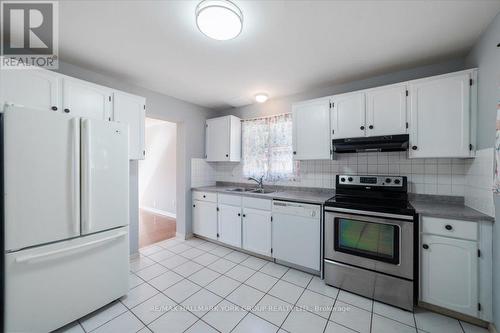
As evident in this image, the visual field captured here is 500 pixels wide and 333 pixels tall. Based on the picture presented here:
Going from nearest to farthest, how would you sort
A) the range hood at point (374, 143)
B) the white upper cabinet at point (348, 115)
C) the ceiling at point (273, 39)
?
the ceiling at point (273, 39) → the range hood at point (374, 143) → the white upper cabinet at point (348, 115)

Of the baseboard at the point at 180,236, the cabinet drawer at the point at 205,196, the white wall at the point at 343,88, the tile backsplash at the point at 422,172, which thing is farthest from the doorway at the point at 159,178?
the tile backsplash at the point at 422,172

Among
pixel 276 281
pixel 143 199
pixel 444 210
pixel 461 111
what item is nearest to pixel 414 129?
pixel 461 111

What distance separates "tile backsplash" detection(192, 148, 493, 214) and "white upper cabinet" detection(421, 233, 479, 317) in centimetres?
39

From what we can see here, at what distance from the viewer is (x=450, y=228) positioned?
1.72 metres

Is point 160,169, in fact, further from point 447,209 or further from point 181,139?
point 447,209

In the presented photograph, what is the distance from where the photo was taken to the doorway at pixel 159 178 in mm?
4980

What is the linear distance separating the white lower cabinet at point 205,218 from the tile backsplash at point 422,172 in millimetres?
1122

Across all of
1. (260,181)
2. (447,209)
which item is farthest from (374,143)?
(260,181)

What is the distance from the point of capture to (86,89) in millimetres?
2139

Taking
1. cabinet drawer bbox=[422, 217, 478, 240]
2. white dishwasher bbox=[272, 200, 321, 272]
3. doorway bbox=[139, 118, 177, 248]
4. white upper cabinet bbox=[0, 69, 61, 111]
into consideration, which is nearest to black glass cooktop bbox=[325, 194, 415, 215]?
cabinet drawer bbox=[422, 217, 478, 240]

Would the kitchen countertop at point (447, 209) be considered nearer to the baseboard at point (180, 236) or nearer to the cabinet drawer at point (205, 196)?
the cabinet drawer at point (205, 196)

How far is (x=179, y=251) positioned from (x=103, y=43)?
2719 mm

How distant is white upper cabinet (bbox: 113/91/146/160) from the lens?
2408 millimetres

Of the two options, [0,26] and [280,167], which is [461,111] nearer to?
[280,167]
